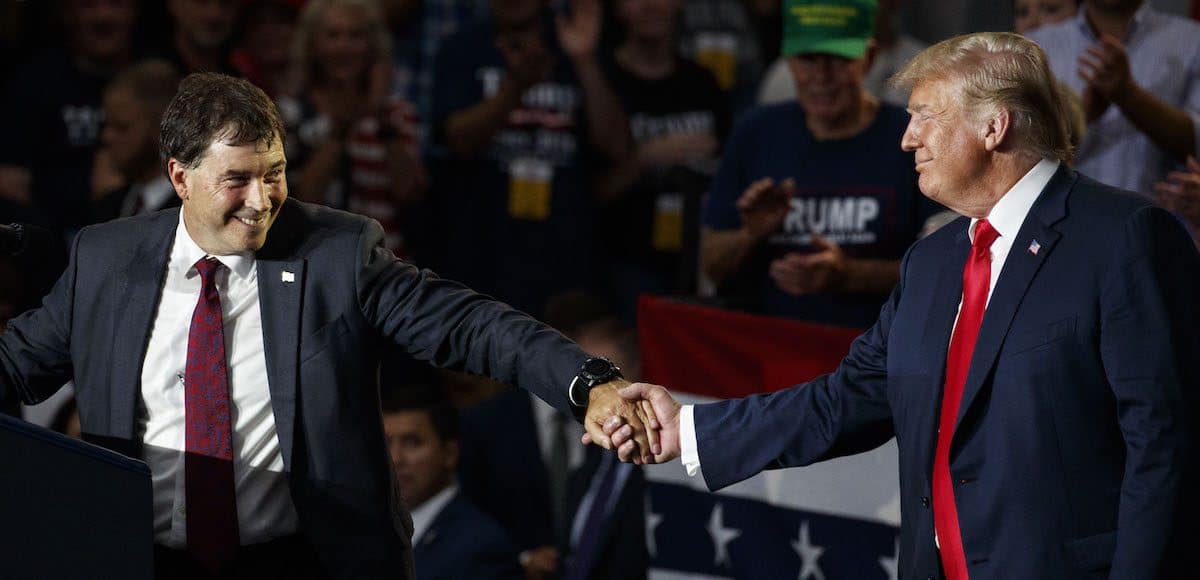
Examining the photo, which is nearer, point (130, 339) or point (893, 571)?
point (130, 339)

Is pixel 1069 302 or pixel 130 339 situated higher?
pixel 1069 302

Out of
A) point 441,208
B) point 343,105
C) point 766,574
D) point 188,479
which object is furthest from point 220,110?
point 441,208

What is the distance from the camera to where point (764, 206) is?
517 cm

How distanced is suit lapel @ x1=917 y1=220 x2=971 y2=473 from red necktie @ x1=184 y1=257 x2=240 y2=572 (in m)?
1.42

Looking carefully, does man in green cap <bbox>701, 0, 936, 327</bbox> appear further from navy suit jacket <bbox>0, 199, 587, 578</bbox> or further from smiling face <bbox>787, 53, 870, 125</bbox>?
navy suit jacket <bbox>0, 199, 587, 578</bbox>

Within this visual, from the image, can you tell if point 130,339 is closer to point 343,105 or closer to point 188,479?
point 188,479

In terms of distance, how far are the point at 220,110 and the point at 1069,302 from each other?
5.73 feet

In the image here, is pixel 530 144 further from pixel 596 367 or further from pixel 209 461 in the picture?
pixel 209 461

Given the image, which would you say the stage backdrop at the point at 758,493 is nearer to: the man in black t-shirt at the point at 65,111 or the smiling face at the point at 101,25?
the man in black t-shirt at the point at 65,111

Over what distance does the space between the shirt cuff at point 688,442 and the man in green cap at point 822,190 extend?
1.32 meters

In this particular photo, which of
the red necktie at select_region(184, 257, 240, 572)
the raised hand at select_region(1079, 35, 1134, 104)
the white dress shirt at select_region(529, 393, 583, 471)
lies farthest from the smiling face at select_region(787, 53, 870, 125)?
the red necktie at select_region(184, 257, 240, 572)

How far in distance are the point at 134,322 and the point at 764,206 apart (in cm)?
223

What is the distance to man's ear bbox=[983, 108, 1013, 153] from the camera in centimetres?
315

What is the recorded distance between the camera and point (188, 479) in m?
3.49
